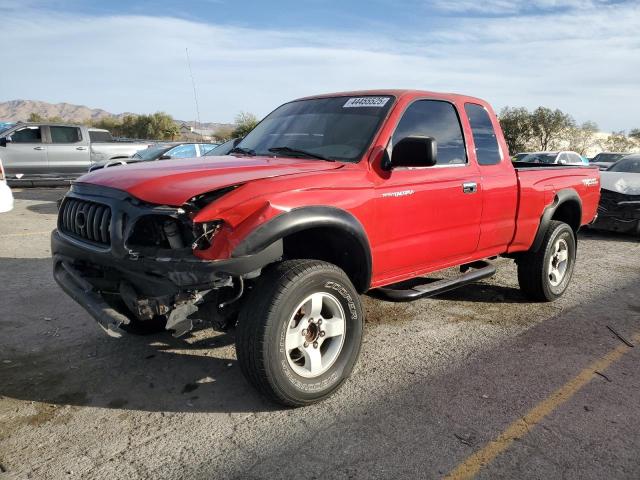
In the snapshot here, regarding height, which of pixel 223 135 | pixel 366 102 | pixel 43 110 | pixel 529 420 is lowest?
pixel 529 420

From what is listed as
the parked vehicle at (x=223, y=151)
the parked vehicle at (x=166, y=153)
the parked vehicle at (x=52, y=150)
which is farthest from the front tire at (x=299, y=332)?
the parked vehicle at (x=52, y=150)

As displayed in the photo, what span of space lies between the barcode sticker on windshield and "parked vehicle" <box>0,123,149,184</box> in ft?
40.7

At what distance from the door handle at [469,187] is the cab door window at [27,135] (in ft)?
44.7

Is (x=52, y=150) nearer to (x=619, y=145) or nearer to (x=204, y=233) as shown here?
(x=204, y=233)

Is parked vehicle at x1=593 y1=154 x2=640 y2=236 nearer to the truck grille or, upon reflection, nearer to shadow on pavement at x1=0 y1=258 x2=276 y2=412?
shadow on pavement at x1=0 y1=258 x2=276 y2=412

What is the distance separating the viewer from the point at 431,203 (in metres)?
3.83

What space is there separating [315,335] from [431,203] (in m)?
1.35

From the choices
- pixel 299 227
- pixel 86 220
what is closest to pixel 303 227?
pixel 299 227

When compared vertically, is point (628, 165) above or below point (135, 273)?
above

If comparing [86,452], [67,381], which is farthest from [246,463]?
[67,381]

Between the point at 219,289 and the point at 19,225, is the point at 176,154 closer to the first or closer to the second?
the point at 19,225

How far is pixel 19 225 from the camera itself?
29.3 ft

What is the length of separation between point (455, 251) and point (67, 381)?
2962 millimetres

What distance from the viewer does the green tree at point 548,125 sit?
43.2m
